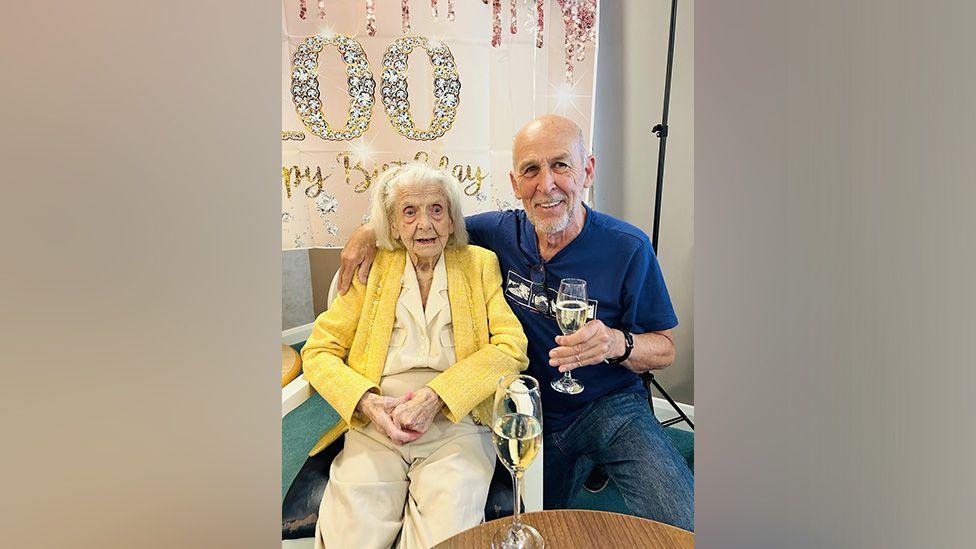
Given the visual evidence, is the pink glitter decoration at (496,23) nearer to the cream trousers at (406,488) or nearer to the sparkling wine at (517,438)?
the cream trousers at (406,488)

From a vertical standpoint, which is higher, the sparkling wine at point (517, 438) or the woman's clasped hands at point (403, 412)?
the sparkling wine at point (517, 438)

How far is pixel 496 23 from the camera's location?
73.0 inches

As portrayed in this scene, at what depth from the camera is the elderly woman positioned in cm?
108

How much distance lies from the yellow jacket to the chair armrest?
4cm

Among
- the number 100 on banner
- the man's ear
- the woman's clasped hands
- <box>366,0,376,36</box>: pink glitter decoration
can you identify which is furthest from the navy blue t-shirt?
<box>366,0,376,36</box>: pink glitter decoration

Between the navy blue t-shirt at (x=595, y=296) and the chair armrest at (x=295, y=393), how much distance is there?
610mm

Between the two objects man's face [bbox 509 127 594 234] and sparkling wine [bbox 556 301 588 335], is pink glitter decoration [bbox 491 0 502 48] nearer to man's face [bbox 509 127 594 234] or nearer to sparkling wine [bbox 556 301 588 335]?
man's face [bbox 509 127 594 234]

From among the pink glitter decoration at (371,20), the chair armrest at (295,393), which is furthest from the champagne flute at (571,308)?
the pink glitter decoration at (371,20)

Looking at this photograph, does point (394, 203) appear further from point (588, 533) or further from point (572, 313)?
point (588, 533)

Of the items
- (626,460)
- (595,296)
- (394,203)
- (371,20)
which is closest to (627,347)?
(595,296)

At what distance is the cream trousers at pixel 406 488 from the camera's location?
1.04 m
